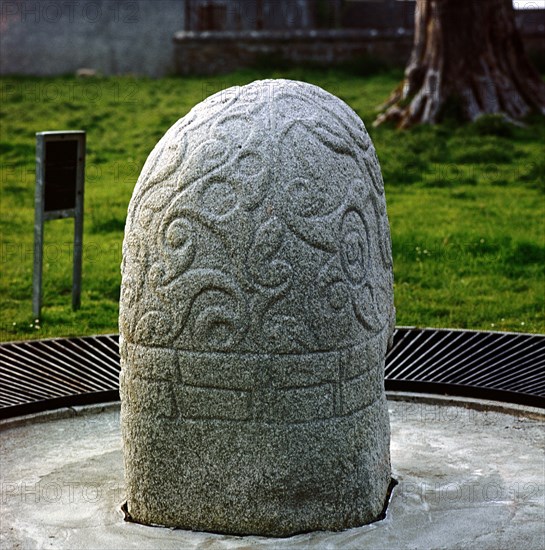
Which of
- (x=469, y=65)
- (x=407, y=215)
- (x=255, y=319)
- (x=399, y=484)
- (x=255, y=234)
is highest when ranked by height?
(x=469, y=65)

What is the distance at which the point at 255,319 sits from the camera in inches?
139

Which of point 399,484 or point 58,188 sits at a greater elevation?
point 58,188

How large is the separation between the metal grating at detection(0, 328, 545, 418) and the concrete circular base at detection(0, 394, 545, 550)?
0.09 m

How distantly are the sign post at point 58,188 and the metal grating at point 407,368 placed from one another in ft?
5.19

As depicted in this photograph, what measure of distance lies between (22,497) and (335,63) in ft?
54.6

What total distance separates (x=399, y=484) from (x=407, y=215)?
5965 mm

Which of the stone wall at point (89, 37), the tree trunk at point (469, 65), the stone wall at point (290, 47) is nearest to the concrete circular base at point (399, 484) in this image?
the tree trunk at point (469, 65)

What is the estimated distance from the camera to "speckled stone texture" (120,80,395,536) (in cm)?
354

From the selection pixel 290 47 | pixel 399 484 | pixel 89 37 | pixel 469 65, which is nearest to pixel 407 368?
pixel 399 484

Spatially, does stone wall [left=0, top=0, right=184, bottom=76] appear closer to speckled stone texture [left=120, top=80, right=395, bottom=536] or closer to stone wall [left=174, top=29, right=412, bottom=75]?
stone wall [left=174, top=29, right=412, bottom=75]

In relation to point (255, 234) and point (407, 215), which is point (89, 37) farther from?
point (255, 234)

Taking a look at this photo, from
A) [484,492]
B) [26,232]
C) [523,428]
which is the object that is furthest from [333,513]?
[26,232]

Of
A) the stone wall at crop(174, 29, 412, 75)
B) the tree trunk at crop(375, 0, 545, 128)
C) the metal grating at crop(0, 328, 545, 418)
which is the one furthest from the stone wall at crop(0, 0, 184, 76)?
the metal grating at crop(0, 328, 545, 418)

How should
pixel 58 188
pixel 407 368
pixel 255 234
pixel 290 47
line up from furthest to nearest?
pixel 290 47, pixel 58 188, pixel 407 368, pixel 255 234
